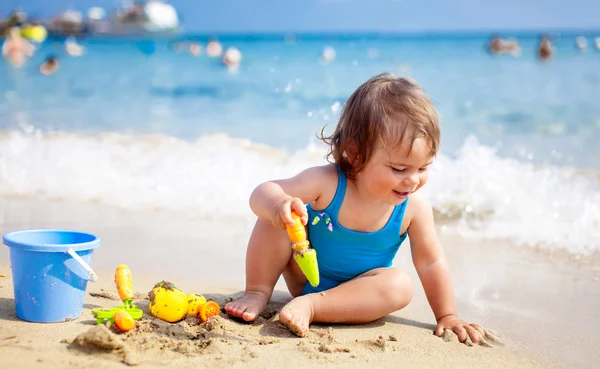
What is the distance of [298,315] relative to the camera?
101 inches

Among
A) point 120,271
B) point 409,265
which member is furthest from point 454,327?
point 120,271

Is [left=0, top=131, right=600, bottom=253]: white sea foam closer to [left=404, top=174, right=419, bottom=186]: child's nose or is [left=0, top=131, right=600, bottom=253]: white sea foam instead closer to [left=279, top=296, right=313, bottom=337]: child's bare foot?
[left=404, top=174, right=419, bottom=186]: child's nose

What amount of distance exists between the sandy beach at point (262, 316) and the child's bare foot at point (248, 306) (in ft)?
0.13

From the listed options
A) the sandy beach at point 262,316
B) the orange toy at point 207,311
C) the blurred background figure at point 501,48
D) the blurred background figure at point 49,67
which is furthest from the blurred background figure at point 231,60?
the orange toy at point 207,311

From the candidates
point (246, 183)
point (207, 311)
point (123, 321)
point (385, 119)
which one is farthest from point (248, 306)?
point (246, 183)

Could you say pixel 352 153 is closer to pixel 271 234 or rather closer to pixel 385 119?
pixel 385 119

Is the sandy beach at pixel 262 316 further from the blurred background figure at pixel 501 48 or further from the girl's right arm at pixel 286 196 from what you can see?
the blurred background figure at pixel 501 48

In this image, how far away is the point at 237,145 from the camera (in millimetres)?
7297

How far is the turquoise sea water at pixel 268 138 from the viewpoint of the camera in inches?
194

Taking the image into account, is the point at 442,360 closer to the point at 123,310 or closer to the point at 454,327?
the point at 454,327

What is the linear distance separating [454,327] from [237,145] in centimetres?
481

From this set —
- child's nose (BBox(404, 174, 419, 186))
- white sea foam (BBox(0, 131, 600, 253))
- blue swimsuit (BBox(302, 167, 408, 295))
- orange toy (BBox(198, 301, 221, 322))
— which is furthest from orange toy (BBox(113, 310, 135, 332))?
white sea foam (BBox(0, 131, 600, 253))

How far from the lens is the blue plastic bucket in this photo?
2.43 metres

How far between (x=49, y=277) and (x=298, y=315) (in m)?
0.89
